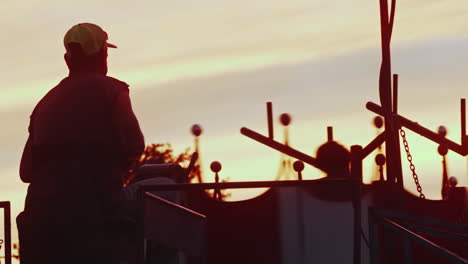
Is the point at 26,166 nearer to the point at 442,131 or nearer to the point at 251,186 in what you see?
the point at 251,186

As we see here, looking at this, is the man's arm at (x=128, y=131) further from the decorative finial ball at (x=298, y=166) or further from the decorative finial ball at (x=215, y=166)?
the decorative finial ball at (x=215, y=166)

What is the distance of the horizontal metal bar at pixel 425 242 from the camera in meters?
8.28

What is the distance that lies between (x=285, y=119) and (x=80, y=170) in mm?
11171

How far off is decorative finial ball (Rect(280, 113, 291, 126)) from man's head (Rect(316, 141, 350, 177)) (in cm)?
58

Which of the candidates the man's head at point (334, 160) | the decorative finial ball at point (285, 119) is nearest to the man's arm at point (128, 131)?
the man's head at point (334, 160)

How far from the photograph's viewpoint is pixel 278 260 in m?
18.1

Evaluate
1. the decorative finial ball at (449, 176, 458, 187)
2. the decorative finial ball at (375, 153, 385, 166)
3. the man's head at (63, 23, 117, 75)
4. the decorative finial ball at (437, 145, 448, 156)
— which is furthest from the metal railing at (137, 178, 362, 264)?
the decorative finial ball at (449, 176, 458, 187)

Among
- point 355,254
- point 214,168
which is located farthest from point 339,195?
point 355,254

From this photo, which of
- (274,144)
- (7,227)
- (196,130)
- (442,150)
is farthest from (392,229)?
(442,150)

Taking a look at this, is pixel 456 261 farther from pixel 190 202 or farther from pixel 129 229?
pixel 190 202

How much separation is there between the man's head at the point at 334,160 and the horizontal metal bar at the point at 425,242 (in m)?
9.28

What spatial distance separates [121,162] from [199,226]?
0.87 meters

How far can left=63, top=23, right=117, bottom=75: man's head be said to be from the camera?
823cm

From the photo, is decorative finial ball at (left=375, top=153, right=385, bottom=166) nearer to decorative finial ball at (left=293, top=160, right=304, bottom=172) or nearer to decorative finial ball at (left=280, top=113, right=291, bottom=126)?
decorative finial ball at (left=280, top=113, right=291, bottom=126)
